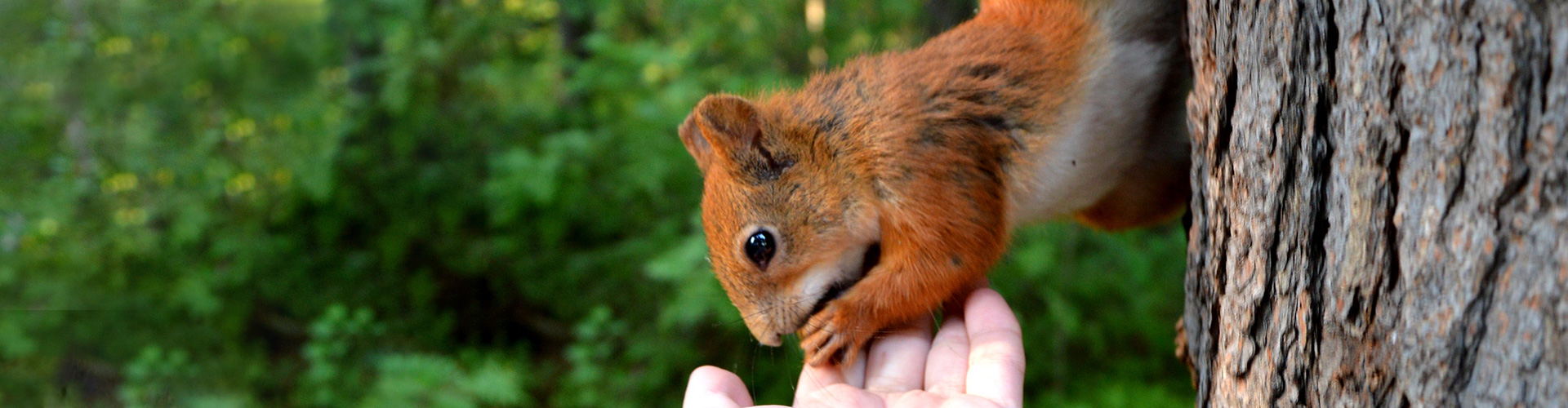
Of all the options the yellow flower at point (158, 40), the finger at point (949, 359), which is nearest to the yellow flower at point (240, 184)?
the yellow flower at point (158, 40)

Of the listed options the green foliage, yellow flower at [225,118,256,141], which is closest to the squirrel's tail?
the green foliage

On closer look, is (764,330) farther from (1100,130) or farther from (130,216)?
(130,216)

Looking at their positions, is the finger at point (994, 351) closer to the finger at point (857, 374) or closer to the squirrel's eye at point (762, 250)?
the finger at point (857, 374)

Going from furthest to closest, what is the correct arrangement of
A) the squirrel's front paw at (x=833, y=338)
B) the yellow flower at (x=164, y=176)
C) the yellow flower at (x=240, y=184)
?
the yellow flower at (x=240, y=184), the yellow flower at (x=164, y=176), the squirrel's front paw at (x=833, y=338)

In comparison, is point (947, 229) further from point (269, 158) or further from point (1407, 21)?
point (269, 158)

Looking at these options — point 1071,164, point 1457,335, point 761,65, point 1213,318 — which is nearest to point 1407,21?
point 1457,335

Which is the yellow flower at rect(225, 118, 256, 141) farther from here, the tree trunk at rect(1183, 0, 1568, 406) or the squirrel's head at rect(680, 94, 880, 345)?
the tree trunk at rect(1183, 0, 1568, 406)

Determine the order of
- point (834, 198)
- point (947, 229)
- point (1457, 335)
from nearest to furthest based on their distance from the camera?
point (1457, 335), point (947, 229), point (834, 198)
